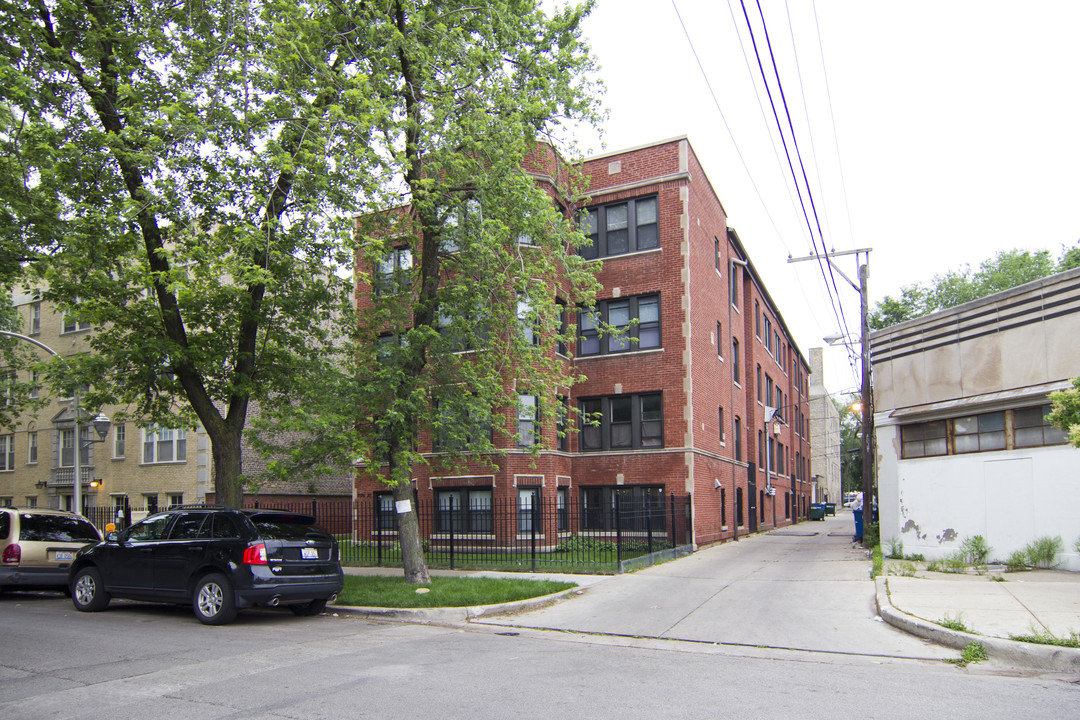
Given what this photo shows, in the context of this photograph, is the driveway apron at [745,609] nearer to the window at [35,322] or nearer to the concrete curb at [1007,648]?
the concrete curb at [1007,648]

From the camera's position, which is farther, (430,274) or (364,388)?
(430,274)

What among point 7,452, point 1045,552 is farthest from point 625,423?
point 7,452

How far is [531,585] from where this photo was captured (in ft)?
44.8

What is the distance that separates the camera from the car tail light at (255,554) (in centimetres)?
1044

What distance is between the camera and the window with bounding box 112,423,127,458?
31.0 metres

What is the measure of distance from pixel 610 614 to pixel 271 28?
1039cm

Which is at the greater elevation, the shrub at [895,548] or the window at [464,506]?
the window at [464,506]

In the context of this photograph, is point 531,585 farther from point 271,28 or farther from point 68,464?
point 68,464

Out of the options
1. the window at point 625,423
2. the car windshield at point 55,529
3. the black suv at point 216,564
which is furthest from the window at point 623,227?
the car windshield at point 55,529

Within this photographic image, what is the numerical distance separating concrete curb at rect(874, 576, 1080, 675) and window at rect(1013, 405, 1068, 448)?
7633 millimetres

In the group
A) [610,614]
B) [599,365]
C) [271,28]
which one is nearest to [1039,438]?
[610,614]

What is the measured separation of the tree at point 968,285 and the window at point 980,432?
103ft

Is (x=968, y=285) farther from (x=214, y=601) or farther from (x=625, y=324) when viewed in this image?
(x=214, y=601)

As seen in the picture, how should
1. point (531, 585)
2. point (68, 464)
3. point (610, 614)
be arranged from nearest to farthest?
point (610, 614) < point (531, 585) < point (68, 464)
